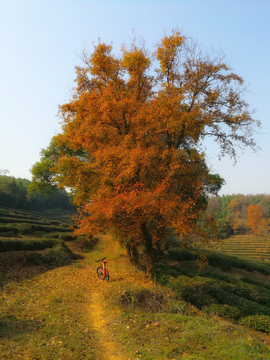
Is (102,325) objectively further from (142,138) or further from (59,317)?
(142,138)

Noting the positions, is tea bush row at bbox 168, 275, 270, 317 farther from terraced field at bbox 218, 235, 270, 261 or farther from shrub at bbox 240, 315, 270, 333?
terraced field at bbox 218, 235, 270, 261

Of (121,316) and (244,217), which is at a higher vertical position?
(244,217)

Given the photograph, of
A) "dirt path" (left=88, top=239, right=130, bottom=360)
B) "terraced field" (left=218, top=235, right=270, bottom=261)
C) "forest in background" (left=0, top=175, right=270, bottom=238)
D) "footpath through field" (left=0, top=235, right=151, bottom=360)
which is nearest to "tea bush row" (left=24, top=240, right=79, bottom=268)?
"footpath through field" (left=0, top=235, right=151, bottom=360)

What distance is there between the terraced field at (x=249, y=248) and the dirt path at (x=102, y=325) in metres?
44.7

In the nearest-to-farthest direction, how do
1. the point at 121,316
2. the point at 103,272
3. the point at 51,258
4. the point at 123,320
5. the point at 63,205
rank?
the point at 123,320 < the point at 121,316 < the point at 103,272 < the point at 51,258 < the point at 63,205

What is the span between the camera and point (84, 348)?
5.66m

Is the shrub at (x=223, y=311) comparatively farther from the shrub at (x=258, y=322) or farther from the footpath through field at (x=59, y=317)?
the footpath through field at (x=59, y=317)

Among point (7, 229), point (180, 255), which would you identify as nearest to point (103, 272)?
point (180, 255)

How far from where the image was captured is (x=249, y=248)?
191ft

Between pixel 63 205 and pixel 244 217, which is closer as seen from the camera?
pixel 63 205

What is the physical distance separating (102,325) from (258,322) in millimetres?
5207

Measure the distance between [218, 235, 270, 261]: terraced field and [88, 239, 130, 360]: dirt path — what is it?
4470 cm

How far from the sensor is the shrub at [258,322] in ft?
26.3

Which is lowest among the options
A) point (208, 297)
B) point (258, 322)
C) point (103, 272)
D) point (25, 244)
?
point (258, 322)
